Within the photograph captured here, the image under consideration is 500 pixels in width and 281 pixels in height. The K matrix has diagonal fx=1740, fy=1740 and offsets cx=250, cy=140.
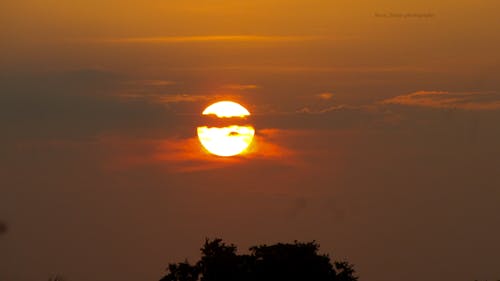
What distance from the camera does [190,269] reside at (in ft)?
423

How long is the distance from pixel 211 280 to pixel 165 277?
483 cm

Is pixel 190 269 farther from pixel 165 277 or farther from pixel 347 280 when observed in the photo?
pixel 347 280

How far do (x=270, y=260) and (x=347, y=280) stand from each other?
20.1ft

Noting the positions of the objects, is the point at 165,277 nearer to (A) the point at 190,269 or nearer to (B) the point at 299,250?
(A) the point at 190,269

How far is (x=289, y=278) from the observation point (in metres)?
125

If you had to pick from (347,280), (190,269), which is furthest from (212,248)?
(347,280)

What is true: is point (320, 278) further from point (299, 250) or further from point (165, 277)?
point (165, 277)

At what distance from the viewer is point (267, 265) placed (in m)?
126

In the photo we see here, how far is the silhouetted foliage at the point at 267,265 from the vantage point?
125750mm

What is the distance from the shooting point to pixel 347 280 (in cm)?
12794

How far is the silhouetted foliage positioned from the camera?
12575 centimetres

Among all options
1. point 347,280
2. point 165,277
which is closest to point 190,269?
point 165,277

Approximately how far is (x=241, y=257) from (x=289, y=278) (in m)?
4.32

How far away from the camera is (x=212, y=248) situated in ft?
421
